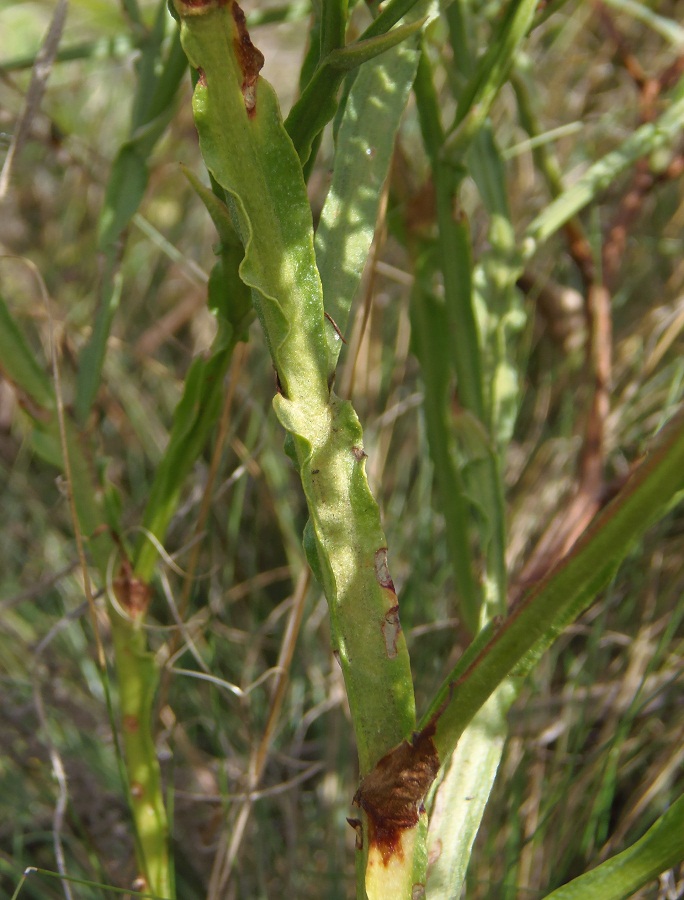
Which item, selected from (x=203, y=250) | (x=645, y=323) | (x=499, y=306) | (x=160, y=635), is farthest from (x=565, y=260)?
(x=160, y=635)

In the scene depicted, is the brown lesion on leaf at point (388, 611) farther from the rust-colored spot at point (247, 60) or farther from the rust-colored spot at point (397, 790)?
the rust-colored spot at point (247, 60)

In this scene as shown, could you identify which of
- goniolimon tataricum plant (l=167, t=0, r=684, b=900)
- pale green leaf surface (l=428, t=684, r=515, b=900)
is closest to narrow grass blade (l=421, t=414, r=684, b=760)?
goniolimon tataricum plant (l=167, t=0, r=684, b=900)

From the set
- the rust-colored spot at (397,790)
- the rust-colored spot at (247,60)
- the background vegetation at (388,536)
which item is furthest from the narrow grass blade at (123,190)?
the rust-colored spot at (397,790)

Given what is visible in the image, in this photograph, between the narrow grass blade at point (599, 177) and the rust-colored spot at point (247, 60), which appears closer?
the rust-colored spot at point (247, 60)

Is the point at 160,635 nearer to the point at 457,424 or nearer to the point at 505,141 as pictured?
the point at 457,424

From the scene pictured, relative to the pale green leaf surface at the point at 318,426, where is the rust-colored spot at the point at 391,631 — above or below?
below

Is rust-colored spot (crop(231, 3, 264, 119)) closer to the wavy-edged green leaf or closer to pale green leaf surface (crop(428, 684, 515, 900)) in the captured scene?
the wavy-edged green leaf
